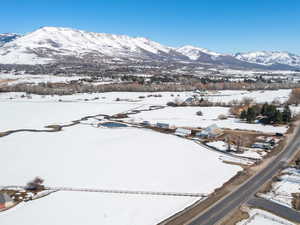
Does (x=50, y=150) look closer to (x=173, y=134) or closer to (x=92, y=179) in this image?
(x=92, y=179)

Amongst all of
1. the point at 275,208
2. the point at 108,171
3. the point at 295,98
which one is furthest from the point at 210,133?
the point at 295,98

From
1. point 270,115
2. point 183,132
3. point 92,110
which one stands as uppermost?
point 270,115

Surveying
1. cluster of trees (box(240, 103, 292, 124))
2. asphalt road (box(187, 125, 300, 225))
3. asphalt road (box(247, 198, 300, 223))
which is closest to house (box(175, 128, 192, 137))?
cluster of trees (box(240, 103, 292, 124))

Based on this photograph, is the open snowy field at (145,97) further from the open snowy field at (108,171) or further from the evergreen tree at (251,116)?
the open snowy field at (108,171)

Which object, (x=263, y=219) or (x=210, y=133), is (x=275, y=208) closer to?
(x=263, y=219)

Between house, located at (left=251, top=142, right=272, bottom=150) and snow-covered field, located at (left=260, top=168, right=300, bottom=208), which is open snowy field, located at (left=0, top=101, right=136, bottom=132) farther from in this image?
snow-covered field, located at (left=260, top=168, right=300, bottom=208)
